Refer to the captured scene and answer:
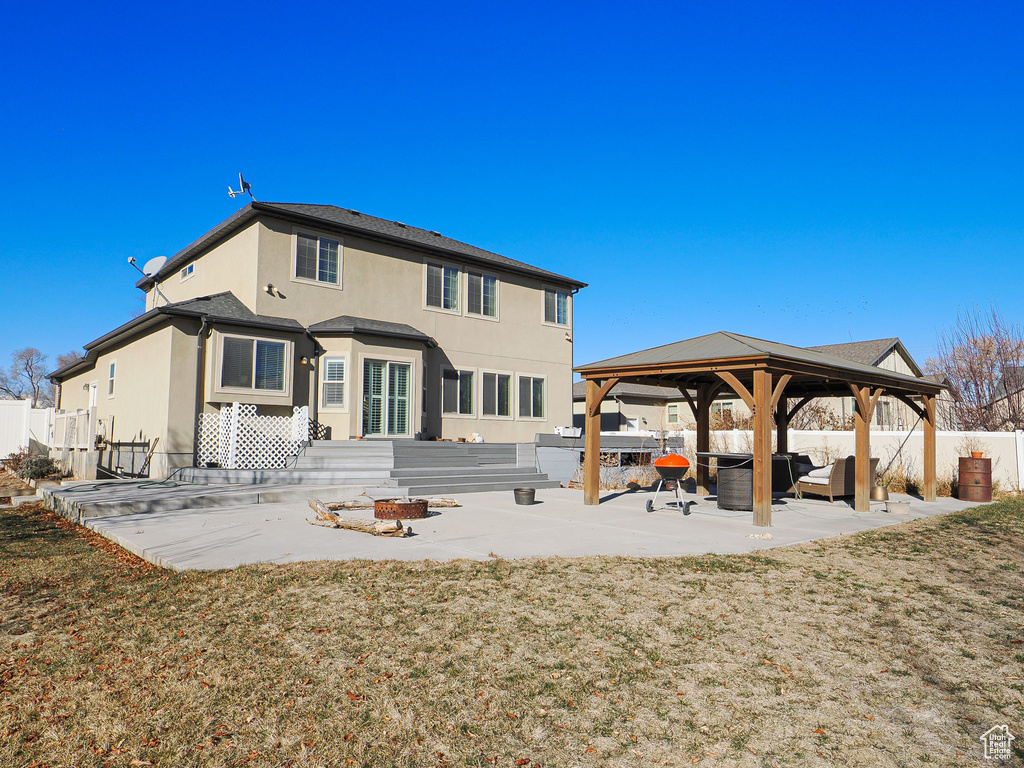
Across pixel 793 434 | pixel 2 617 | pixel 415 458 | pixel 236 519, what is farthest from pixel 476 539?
pixel 793 434

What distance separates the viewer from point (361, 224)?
18.1 meters

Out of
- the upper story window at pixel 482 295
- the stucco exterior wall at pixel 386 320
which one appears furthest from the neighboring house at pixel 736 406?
the upper story window at pixel 482 295

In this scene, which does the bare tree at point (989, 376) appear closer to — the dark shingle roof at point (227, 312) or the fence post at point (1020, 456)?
the fence post at point (1020, 456)

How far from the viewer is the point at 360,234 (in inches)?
683

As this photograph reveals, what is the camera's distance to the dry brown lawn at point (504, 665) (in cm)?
314

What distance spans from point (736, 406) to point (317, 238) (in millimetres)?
22735

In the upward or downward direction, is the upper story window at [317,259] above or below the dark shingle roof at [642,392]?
above

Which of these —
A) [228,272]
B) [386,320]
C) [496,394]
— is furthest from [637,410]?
[228,272]

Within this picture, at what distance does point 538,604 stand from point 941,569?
472 cm

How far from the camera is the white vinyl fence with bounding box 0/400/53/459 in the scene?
22.0 metres

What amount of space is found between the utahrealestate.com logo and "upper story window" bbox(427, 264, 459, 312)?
55.1ft

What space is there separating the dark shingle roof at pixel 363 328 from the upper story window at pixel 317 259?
1.09 m

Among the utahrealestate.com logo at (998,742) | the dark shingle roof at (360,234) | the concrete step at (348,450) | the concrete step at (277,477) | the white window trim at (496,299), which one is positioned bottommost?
the utahrealestate.com logo at (998,742)

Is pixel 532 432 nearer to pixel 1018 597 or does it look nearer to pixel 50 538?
pixel 50 538
